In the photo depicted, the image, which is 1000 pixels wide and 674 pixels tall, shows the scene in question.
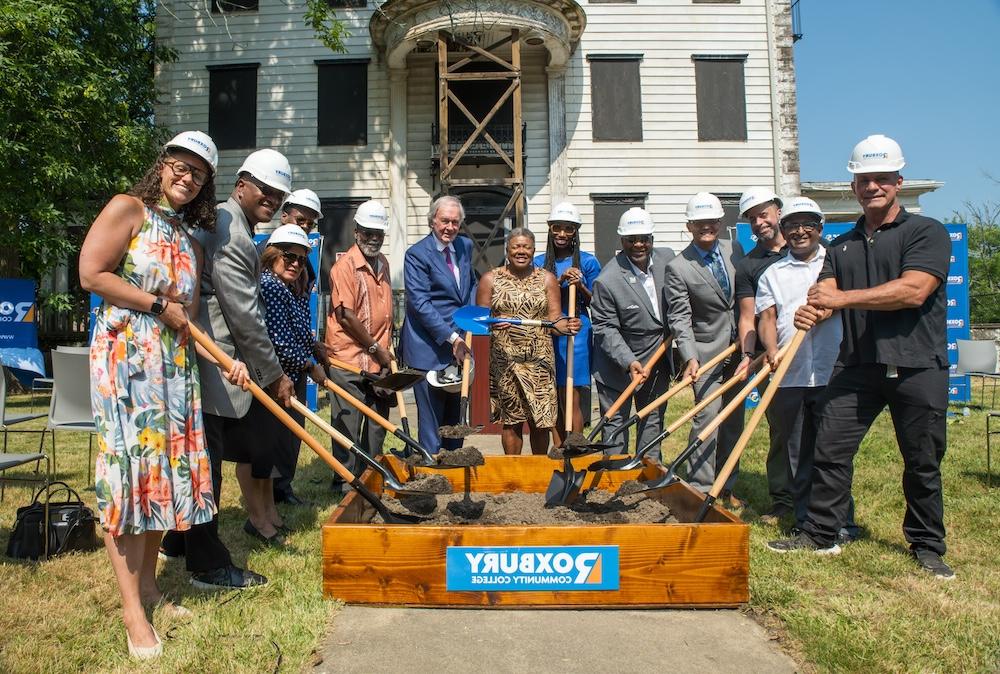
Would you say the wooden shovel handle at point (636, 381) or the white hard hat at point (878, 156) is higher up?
the white hard hat at point (878, 156)

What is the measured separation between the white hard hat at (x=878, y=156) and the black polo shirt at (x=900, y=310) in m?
0.28

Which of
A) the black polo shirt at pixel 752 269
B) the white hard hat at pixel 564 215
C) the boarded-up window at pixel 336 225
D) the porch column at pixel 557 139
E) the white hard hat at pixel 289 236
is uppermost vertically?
the porch column at pixel 557 139

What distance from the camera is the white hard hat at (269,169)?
3.41 metres

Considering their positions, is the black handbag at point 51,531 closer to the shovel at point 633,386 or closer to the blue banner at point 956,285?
the shovel at point 633,386

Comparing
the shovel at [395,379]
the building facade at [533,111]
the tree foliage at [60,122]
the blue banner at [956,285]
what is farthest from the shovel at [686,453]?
the building facade at [533,111]

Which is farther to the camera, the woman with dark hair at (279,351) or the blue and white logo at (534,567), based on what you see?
the woman with dark hair at (279,351)

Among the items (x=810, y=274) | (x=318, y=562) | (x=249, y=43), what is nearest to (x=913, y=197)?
(x=249, y=43)

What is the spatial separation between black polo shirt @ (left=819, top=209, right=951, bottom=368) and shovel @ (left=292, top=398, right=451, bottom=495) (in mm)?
2218

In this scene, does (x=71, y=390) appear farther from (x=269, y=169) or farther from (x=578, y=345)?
(x=578, y=345)

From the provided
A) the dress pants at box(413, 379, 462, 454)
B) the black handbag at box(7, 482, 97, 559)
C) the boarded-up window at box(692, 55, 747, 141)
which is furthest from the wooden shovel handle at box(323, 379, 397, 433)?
the boarded-up window at box(692, 55, 747, 141)

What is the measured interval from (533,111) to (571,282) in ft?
31.1

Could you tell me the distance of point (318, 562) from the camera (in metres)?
3.77

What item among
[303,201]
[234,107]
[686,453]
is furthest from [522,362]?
[234,107]

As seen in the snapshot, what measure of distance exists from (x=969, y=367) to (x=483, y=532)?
8.06 metres
